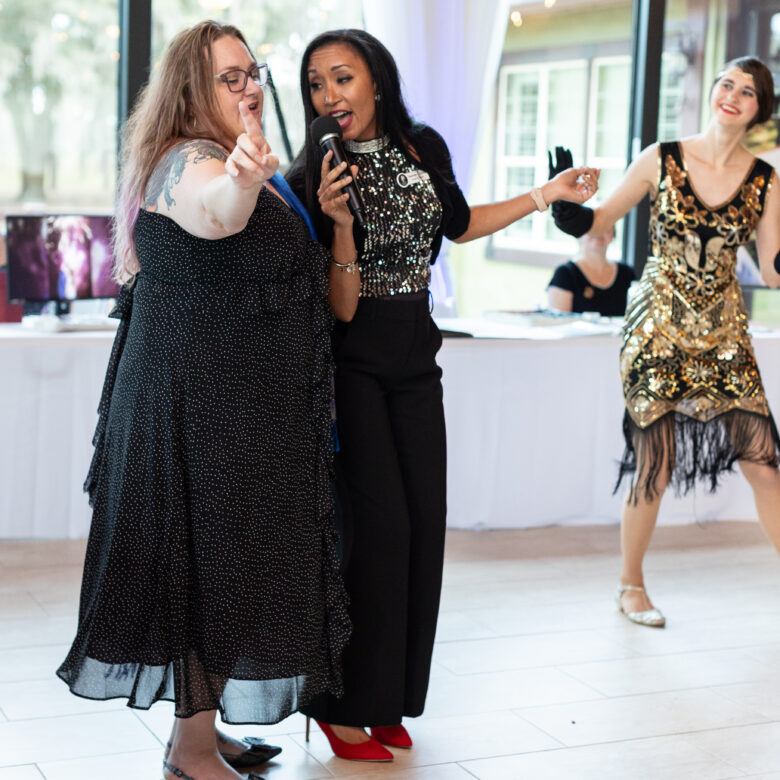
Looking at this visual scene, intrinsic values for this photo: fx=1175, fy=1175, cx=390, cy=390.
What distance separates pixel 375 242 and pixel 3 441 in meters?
2.18

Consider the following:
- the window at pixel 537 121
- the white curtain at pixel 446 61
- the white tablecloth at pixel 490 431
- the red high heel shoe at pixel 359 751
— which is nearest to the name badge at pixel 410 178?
the red high heel shoe at pixel 359 751

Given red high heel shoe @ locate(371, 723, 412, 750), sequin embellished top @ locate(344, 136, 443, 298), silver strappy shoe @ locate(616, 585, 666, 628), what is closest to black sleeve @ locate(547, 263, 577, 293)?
silver strappy shoe @ locate(616, 585, 666, 628)

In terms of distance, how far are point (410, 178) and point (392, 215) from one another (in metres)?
0.10

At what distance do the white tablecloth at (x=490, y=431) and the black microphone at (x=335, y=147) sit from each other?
2162mm

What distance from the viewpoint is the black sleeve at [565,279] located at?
5199 millimetres

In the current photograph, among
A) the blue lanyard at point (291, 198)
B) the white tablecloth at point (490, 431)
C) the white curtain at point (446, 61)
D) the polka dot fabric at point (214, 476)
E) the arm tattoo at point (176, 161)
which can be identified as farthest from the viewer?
the white curtain at point (446, 61)

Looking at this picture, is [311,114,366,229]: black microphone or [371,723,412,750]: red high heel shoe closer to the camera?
[311,114,366,229]: black microphone

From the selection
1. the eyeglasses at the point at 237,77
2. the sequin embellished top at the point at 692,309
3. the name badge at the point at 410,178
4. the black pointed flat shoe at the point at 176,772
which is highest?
the eyeglasses at the point at 237,77

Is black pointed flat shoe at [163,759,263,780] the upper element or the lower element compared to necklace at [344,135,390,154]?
lower

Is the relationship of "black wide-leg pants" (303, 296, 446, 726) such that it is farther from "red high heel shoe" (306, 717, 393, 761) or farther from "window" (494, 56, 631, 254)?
"window" (494, 56, 631, 254)

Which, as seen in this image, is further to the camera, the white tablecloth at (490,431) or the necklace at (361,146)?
the white tablecloth at (490,431)

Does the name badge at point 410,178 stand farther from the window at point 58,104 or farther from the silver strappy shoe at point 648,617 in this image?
the window at point 58,104

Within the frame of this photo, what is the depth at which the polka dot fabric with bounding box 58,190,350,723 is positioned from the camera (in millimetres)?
2146

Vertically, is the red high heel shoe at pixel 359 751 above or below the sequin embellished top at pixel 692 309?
below
